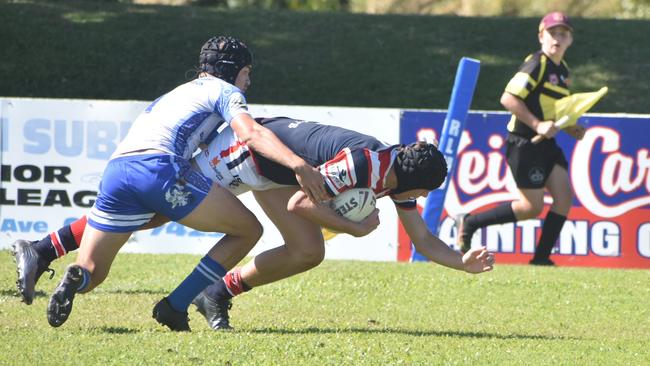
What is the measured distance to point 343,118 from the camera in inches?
432

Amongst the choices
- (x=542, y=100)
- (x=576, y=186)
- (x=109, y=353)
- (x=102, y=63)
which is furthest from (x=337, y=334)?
(x=102, y=63)

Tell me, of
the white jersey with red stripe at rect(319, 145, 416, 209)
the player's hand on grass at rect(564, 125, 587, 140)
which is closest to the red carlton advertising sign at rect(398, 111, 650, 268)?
the player's hand on grass at rect(564, 125, 587, 140)

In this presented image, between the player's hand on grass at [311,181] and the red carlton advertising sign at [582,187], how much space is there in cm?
484

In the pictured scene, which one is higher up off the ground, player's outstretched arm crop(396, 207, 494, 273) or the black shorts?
player's outstretched arm crop(396, 207, 494, 273)

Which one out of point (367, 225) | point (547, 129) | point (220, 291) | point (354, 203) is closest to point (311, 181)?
point (354, 203)

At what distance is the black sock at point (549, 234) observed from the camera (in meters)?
10.5

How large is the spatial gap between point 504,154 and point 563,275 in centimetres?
164

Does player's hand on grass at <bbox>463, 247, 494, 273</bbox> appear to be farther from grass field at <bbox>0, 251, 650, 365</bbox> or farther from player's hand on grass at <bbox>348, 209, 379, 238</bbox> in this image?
player's hand on grass at <bbox>348, 209, 379, 238</bbox>

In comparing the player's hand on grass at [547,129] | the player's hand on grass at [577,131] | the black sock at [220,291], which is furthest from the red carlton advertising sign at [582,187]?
the black sock at [220,291]

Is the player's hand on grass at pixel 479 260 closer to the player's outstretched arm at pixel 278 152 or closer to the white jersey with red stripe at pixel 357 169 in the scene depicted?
the white jersey with red stripe at pixel 357 169

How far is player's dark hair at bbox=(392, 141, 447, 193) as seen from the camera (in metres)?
6.28

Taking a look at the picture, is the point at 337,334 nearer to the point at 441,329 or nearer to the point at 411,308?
the point at 441,329

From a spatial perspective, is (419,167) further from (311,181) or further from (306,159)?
(306,159)

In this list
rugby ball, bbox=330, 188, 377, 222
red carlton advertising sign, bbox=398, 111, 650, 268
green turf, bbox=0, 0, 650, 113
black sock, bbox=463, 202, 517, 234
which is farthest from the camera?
Answer: green turf, bbox=0, 0, 650, 113
